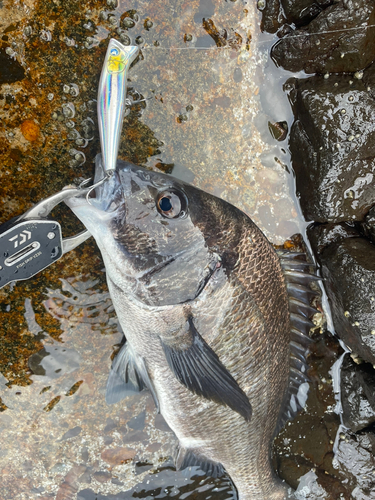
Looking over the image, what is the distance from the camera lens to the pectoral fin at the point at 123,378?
2.28 meters

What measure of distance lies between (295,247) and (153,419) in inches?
67.8

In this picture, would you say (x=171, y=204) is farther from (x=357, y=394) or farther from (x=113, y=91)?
(x=357, y=394)

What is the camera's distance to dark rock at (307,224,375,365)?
2.29m

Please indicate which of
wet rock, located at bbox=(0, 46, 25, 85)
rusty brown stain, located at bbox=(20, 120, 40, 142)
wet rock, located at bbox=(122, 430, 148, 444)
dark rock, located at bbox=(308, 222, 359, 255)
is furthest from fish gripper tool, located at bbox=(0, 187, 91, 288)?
dark rock, located at bbox=(308, 222, 359, 255)

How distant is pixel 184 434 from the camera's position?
7.41ft

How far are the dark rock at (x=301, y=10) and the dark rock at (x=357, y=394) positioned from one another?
2554mm

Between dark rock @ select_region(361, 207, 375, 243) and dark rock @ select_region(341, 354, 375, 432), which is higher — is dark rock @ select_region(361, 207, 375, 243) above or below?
above

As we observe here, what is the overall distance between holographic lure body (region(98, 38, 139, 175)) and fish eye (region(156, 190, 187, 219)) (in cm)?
42

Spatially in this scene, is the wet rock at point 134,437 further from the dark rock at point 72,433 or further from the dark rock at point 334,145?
the dark rock at point 334,145

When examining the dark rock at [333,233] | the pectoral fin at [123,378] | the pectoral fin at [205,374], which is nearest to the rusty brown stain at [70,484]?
the pectoral fin at [123,378]

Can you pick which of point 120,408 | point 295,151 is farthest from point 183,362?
point 295,151

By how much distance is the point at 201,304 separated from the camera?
1.81 meters

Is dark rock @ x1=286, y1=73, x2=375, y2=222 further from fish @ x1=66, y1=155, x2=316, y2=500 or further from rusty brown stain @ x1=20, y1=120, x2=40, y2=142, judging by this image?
rusty brown stain @ x1=20, y1=120, x2=40, y2=142

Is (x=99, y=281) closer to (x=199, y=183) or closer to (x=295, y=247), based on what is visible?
(x=199, y=183)
